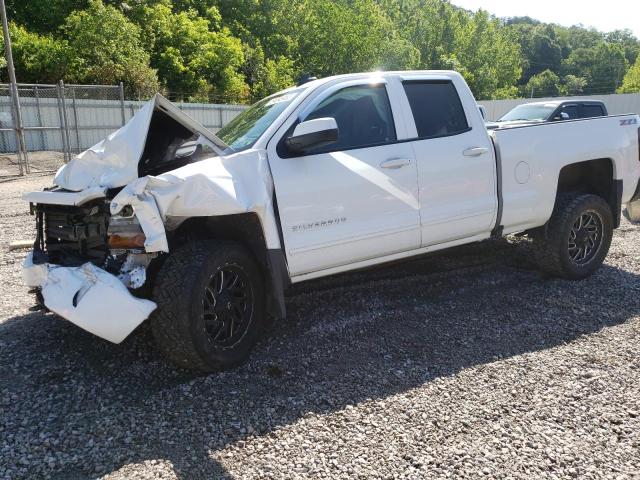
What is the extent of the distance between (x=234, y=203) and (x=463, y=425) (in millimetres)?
1900

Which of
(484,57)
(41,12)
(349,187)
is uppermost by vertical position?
(484,57)

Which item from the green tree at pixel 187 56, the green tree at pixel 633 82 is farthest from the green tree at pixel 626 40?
the green tree at pixel 187 56

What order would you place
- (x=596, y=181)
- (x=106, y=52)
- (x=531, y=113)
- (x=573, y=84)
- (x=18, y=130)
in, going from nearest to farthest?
(x=596, y=181) < (x=531, y=113) < (x=18, y=130) < (x=106, y=52) < (x=573, y=84)

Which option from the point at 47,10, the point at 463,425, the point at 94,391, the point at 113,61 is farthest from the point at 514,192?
the point at 47,10

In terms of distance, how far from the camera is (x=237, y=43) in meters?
32.9

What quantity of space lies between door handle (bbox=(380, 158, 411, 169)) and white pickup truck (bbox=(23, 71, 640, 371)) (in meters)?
0.02

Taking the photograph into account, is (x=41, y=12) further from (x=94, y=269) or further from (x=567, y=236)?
(x=567, y=236)

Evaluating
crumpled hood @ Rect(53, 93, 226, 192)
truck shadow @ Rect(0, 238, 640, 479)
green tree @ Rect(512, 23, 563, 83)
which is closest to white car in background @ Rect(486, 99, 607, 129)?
truck shadow @ Rect(0, 238, 640, 479)

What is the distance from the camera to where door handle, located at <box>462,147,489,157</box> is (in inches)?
185

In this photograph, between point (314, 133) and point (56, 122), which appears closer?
point (314, 133)

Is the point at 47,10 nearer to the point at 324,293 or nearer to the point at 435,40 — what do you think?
the point at 324,293

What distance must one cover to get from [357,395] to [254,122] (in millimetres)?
2286

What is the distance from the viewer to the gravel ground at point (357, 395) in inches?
108

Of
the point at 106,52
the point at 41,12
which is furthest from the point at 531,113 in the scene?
the point at 41,12
